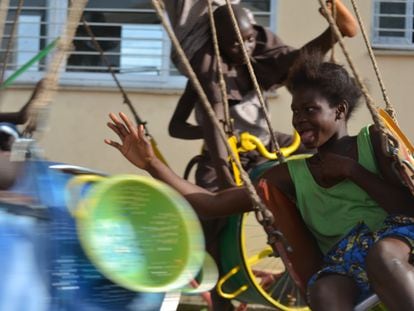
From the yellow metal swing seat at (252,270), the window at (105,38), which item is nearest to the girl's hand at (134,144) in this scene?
the yellow metal swing seat at (252,270)

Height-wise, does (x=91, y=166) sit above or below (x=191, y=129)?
below

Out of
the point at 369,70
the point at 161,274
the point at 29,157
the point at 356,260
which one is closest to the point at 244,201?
the point at 356,260

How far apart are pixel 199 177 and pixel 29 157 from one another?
7.08 feet

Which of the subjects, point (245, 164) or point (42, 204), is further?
point (245, 164)

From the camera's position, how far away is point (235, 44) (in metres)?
4.49

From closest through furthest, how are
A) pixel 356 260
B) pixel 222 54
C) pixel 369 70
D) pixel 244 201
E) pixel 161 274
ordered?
pixel 161 274
pixel 356 260
pixel 244 201
pixel 222 54
pixel 369 70

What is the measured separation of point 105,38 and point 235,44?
238 cm

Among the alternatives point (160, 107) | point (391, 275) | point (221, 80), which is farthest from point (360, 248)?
point (160, 107)

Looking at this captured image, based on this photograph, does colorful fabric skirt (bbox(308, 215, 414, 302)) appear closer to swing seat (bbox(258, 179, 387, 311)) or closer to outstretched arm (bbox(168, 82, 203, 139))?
swing seat (bbox(258, 179, 387, 311))

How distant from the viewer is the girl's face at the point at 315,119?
3.43 m

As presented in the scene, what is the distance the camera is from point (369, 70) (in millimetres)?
6285

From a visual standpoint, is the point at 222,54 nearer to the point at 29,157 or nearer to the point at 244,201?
the point at 244,201

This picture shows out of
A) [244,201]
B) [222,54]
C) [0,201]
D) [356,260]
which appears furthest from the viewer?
[222,54]

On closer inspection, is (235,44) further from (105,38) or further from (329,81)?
(105,38)
